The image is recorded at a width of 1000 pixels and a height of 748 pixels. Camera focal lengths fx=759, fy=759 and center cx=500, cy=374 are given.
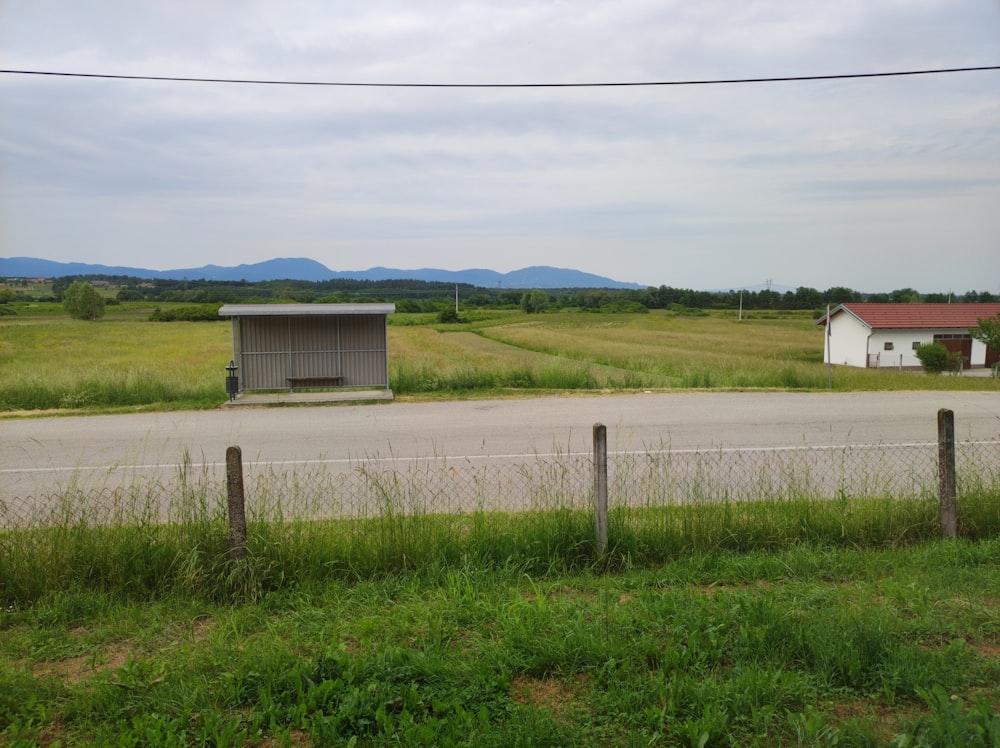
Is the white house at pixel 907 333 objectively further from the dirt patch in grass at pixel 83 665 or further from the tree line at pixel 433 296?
the dirt patch in grass at pixel 83 665

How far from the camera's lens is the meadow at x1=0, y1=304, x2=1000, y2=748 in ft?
11.9

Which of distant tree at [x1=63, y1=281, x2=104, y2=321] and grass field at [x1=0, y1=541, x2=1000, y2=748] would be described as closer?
grass field at [x1=0, y1=541, x2=1000, y2=748]

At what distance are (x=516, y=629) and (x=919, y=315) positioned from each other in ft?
193

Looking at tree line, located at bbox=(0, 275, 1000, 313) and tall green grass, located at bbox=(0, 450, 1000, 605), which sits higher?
tree line, located at bbox=(0, 275, 1000, 313)

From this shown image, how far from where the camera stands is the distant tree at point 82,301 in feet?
262

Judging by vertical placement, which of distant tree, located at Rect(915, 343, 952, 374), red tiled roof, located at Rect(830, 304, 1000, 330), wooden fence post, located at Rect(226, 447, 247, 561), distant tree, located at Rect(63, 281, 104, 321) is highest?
distant tree, located at Rect(63, 281, 104, 321)

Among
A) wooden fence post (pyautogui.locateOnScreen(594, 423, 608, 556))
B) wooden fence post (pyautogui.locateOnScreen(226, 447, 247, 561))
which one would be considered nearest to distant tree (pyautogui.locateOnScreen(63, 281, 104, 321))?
wooden fence post (pyautogui.locateOnScreen(226, 447, 247, 561))

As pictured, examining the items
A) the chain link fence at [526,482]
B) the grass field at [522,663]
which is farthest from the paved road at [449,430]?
the grass field at [522,663]

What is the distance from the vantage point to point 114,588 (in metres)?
5.36

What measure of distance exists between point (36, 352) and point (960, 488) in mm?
47646

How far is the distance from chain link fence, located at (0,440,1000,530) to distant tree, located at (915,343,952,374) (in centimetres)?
3970

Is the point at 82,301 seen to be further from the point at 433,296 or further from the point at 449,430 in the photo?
the point at 449,430

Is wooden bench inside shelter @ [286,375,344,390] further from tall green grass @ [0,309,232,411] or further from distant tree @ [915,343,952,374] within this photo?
distant tree @ [915,343,952,374]

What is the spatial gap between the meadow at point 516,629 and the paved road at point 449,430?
12.7 ft
